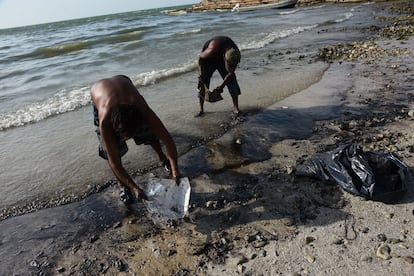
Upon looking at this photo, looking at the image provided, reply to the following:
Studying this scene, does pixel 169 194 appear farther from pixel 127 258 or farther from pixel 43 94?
pixel 43 94

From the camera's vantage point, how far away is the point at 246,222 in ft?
10.8

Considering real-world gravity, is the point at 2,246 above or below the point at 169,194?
below

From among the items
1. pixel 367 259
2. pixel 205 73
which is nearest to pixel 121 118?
pixel 367 259

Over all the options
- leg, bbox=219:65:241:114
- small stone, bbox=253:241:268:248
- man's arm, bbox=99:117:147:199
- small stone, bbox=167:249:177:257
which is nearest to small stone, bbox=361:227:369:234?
small stone, bbox=253:241:268:248

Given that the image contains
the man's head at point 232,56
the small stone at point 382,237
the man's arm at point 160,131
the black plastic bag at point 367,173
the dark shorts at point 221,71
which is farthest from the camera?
the dark shorts at point 221,71

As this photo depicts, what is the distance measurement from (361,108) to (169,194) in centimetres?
382

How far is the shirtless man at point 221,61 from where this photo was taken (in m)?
5.39

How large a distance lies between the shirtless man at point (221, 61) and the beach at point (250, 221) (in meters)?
0.74

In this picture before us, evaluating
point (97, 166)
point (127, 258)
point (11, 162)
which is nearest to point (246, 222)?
point (127, 258)

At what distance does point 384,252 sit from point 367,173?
2.70ft

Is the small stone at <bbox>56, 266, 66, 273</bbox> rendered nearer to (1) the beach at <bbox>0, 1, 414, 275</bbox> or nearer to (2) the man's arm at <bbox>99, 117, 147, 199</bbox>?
(1) the beach at <bbox>0, 1, 414, 275</bbox>

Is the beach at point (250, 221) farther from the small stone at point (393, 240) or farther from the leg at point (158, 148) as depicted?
the leg at point (158, 148)

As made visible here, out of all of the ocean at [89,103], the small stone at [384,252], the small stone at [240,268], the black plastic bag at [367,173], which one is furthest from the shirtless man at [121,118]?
the small stone at [384,252]

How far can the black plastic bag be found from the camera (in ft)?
10.8
